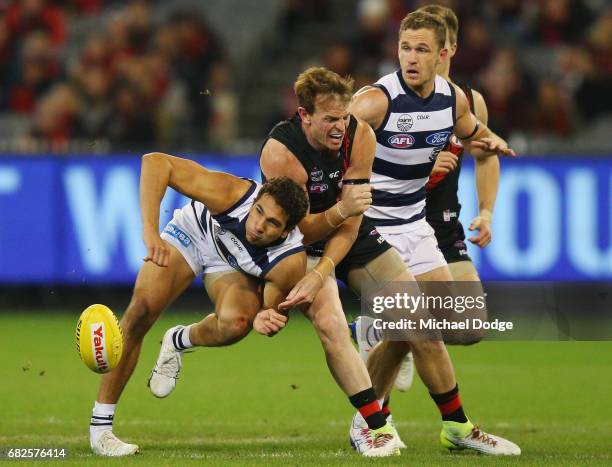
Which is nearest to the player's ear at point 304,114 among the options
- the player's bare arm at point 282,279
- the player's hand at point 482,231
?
the player's bare arm at point 282,279

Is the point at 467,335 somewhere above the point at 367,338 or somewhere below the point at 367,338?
above

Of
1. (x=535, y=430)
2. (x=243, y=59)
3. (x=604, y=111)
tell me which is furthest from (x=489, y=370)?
(x=243, y=59)

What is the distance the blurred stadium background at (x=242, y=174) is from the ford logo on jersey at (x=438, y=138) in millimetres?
1873

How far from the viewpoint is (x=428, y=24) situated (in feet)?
26.5

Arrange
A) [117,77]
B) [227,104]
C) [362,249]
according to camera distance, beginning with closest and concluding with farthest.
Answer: [362,249] < [227,104] < [117,77]

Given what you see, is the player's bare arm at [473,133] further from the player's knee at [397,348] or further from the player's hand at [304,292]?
the player's hand at [304,292]

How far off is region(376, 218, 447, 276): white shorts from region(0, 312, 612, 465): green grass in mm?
1101

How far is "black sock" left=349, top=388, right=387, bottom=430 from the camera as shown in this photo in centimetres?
720

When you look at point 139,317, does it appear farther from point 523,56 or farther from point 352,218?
point 523,56

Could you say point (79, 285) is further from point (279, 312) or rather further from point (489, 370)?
point (279, 312)

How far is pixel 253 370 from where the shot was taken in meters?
11.3

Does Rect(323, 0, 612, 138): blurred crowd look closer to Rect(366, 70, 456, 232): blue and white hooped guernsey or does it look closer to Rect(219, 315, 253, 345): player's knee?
Rect(366, 70, 456, 232): blue and white hooped guernsey

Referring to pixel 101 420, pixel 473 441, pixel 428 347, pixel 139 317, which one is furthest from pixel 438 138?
pixel 101 420

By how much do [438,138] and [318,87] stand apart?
1224mm
